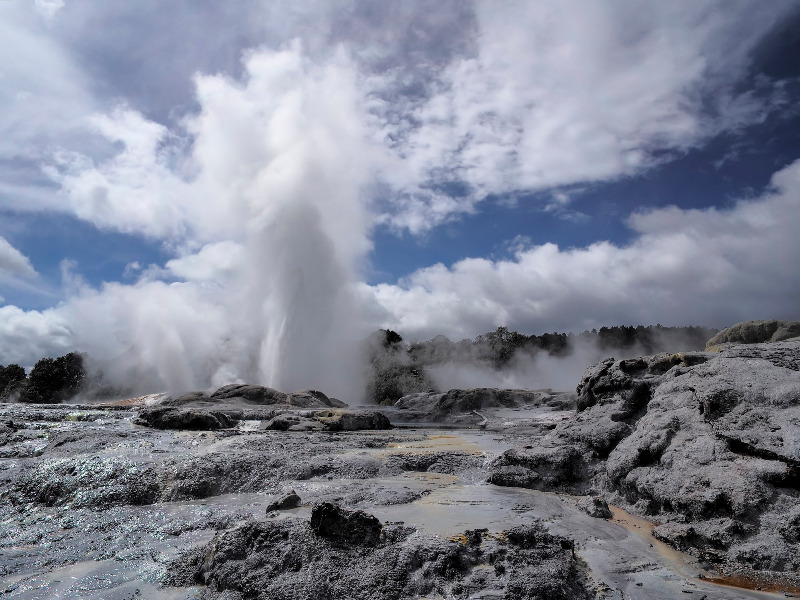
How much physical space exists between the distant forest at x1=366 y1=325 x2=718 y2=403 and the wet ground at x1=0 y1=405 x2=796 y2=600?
5335 centimetres

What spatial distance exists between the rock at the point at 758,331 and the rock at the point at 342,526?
32616 mm

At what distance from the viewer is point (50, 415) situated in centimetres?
1762

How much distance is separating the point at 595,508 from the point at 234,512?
→ 445 centimetres

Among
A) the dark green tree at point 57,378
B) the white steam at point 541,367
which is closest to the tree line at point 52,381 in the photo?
the dark green tree at point 57,378

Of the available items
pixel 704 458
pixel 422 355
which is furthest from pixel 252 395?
pixel 422 355

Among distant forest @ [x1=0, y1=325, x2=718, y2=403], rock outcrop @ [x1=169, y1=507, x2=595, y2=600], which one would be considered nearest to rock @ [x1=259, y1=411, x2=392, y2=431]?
rock outcrop @ [x1=169, y1=507, x2=595, y2=600]

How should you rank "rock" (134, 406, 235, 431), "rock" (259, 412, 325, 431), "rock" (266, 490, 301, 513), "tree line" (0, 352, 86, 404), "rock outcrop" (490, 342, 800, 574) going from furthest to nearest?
"tree line" (0, 352, 86, 404)
"rock" (259, 412, 325, 431)
"rock" (134, 406, 235, 431)
"rock" (266, 490, 301, 513)
"rock outcrop" (490, 342, 800, 574)

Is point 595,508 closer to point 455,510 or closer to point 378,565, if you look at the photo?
point 455,510

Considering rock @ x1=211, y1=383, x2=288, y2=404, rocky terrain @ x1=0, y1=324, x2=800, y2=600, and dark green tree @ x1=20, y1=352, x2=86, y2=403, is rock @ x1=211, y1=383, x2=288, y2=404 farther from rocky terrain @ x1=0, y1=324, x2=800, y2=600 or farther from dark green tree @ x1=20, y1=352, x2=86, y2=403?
dark green tree @ x1=20, y1=352, x2=86, y2=403

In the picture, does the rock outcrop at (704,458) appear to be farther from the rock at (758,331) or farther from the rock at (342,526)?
the rock at (758,331)

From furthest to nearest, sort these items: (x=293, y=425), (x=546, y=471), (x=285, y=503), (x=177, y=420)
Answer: (x=293, y=425)
(x=177, y=420)
(x=546, y=471)
(x=285, y=503)

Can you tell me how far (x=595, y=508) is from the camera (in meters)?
5.72

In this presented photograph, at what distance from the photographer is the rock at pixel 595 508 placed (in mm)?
5629

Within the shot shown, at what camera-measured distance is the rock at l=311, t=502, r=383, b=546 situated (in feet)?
13.1
